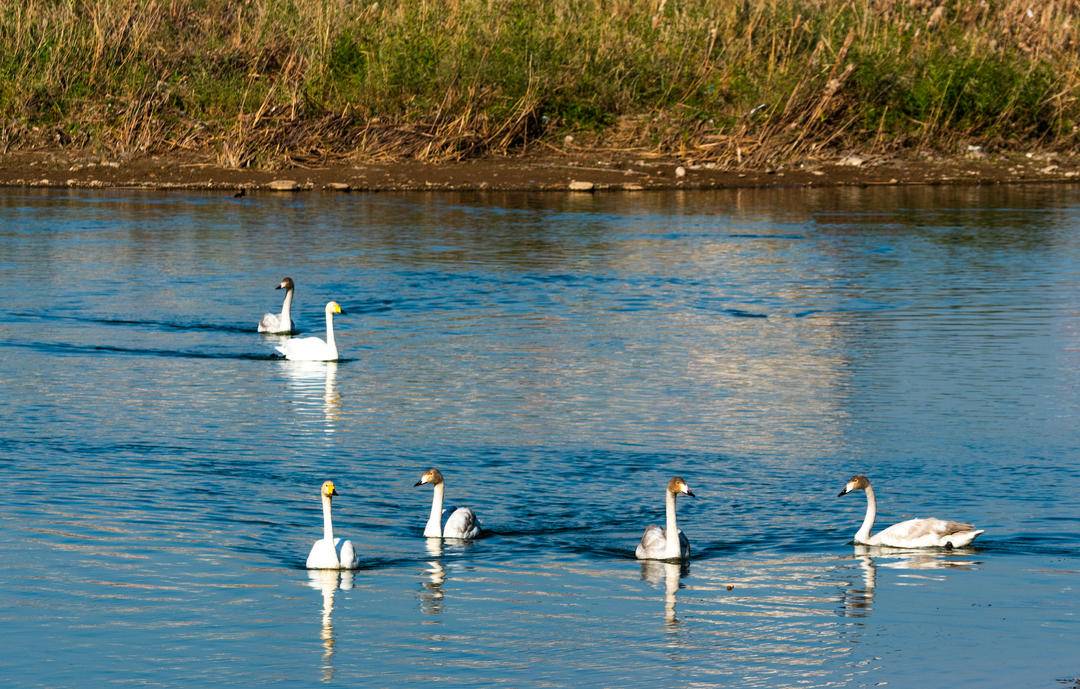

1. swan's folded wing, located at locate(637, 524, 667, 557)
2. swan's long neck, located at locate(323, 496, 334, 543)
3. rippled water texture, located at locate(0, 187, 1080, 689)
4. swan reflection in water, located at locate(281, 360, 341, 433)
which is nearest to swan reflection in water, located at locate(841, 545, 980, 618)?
rippled water texture, located at locate(0, 187, 1080, 689)

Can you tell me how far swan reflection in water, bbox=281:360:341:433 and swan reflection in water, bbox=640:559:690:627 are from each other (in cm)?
454

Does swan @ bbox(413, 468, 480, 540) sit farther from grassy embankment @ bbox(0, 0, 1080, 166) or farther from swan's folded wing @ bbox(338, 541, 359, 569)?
grassy embankment @ bbox(0, 0, 1080, 166)

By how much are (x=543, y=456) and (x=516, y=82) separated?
2228cm

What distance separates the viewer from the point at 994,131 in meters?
36.9

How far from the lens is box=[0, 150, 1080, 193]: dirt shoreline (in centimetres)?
3431

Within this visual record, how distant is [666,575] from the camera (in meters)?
11.5

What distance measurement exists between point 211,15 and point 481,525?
28667mm

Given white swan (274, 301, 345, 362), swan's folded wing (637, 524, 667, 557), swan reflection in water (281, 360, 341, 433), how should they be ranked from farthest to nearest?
1. white swan (274, 301, 345, 362)
2. swan reflection in water (281, 360, 341, 433)
3. swan's folded wing (637, 524, 667, 557)

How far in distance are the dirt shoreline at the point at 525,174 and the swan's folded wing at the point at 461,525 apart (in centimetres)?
2218

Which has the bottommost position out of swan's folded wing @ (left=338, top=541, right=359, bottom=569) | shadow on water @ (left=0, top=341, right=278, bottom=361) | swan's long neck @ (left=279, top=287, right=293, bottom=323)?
swan's folded wing @ (left=338, top=541, right=359, bottom=569)

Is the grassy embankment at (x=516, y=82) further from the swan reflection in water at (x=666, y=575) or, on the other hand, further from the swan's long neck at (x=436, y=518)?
the swan reflection in water at (x=666, y=575)

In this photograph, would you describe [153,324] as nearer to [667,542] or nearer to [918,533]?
[667,542]

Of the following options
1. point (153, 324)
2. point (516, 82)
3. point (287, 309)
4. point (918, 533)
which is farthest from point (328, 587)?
point (516, 82)

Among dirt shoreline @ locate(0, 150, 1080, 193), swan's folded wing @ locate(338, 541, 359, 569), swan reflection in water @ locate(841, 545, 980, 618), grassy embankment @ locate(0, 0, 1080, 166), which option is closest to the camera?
swan reflection in water @ locate(841, 545, 980, 618)
